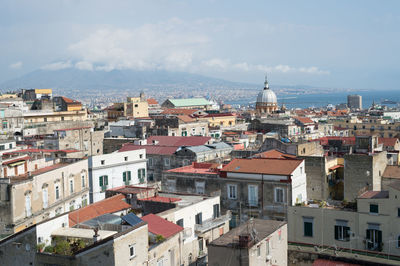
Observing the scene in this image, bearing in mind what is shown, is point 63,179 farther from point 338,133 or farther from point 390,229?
point 338,133

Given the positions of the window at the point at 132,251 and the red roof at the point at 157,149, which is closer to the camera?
the window at the point at 132,251

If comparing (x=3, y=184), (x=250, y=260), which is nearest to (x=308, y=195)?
(x=250, y=260)

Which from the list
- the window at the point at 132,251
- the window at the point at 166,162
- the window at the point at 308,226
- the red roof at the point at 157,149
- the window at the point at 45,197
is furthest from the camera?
the red roof at the point at 157,149

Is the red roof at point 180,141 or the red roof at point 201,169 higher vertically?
the red roof at point 180,141

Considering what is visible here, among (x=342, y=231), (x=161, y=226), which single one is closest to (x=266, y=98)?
(x=342, y=231)

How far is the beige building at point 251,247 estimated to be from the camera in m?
18.6

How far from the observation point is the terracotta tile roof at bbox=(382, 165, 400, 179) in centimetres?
3120

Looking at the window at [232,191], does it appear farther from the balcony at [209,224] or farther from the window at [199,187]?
the balcony at [209,224]

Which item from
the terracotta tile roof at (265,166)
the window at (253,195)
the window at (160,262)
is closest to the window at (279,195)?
the terracotta tile roof at (265,166)

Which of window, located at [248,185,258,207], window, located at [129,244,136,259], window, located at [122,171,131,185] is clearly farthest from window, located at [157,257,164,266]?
window, located at [122,171,131,185]

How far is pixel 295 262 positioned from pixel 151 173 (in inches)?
949

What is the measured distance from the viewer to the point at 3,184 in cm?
2611

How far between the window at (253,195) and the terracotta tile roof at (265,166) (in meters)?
0.95

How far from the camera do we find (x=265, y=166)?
3034cm
